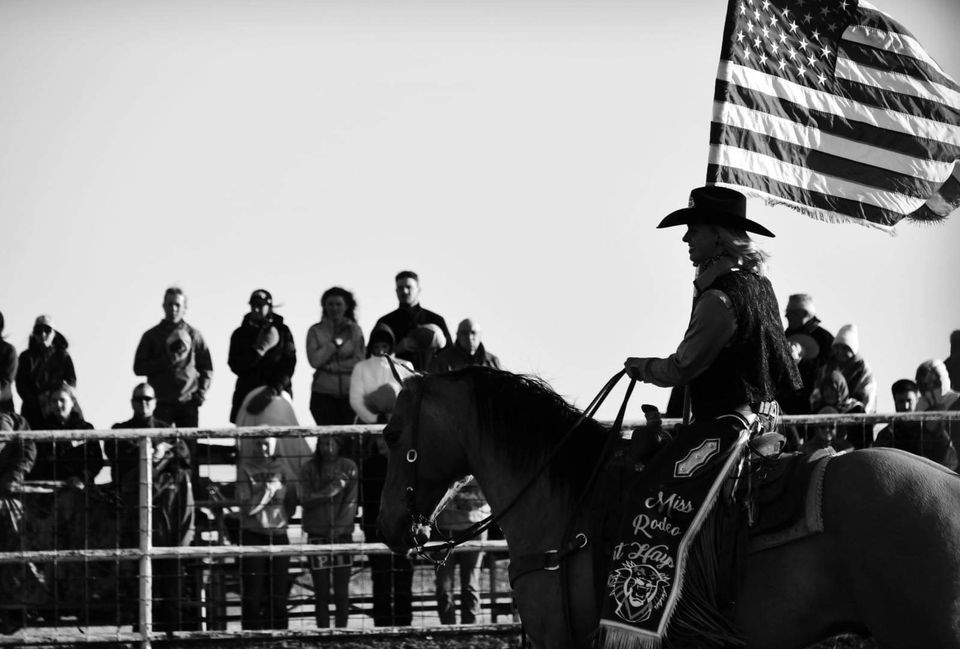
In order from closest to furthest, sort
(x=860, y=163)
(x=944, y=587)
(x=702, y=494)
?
(x=944, y=587) → (x=702, y=494) → (x=860, y=163)

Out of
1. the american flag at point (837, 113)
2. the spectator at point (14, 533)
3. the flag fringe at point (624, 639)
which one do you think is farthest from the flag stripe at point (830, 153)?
the spectator at point (14, 533)

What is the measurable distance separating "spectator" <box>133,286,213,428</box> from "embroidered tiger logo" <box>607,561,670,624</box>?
687 cm

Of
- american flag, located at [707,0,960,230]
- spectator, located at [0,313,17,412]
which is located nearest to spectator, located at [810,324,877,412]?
american flag, located at [707,0,960,230]

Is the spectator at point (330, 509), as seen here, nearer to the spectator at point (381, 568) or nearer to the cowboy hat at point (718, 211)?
the spectator at point (381, 568)

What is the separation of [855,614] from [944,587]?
441 millimetres

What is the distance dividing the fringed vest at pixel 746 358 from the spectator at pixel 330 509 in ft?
15.8

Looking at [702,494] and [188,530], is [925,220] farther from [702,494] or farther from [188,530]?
[188,530]

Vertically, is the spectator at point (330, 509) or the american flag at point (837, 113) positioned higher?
the american flag at point (837, 113)

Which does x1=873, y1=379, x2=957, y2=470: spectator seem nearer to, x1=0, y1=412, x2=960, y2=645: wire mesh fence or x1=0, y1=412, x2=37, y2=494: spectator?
x1=0, y1=412, x2=960, y2=645: wire mesh fence

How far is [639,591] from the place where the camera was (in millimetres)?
6227

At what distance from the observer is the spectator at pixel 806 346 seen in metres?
11.8

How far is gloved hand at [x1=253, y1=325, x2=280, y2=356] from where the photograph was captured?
490 inches

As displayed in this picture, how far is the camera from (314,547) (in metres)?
10.7

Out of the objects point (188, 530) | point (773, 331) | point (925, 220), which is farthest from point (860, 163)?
point (188, 530)
